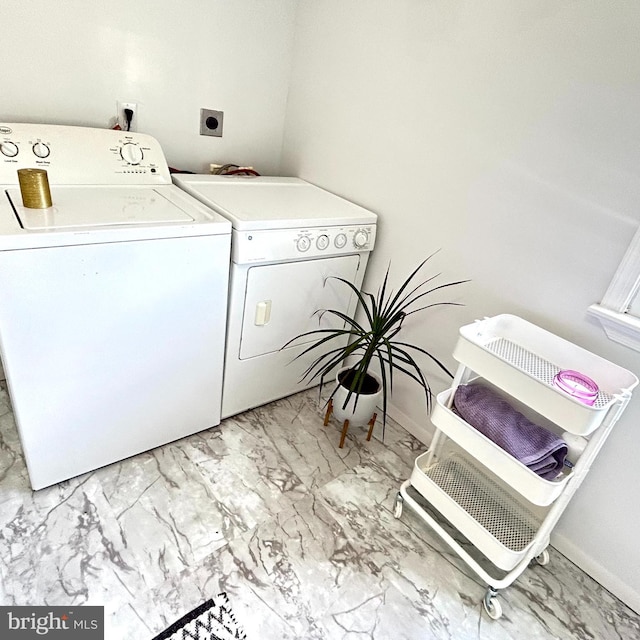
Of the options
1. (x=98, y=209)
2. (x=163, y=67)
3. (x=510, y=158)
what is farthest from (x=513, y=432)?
(x=163, y=67)

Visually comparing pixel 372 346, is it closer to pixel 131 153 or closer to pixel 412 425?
pixel 412 425

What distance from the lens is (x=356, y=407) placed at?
5.52ft

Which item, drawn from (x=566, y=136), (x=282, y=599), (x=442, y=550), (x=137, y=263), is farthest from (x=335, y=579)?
(x=566, y=136)

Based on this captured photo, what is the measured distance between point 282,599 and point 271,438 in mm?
612

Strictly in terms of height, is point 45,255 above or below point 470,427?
above

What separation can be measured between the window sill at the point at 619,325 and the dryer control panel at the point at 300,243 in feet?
2.76

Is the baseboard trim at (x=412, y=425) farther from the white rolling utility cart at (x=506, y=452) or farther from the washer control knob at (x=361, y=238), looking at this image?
the washer control knob at (x=361, y=238)

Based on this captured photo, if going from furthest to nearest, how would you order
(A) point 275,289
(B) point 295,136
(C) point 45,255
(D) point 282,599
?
1. (B) point 295,136
2. (A) point 275,289
3. (D) point 282,599
4. (C) point 45,255

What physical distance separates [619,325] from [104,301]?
1398mm

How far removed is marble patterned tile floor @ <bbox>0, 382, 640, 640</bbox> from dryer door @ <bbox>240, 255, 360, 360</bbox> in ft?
1.48

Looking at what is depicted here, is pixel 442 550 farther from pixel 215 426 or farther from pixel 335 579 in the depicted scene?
pixel 215 426

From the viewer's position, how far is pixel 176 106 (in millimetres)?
1809

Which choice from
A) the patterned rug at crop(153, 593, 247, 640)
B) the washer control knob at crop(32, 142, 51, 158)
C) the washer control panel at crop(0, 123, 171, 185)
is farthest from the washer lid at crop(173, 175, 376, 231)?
the patterned rug at crop(153, 593, 247, 640)

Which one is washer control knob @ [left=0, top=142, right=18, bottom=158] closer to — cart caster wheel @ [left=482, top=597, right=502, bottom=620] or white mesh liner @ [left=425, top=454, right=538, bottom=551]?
white mesh liner @ [left=425, top=454, right=538, bottom=551]
